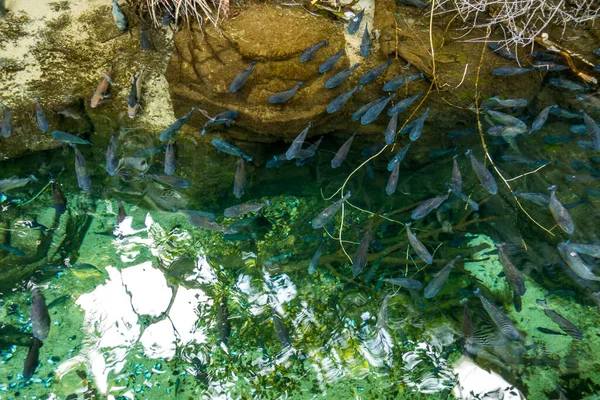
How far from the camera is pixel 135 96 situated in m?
Result: 4.68

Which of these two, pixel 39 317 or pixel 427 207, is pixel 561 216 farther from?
pixel 39 317

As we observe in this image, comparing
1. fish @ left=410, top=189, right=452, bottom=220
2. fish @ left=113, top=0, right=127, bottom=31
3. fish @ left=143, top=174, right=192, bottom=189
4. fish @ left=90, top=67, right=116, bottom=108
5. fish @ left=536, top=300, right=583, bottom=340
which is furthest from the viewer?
fish @ left=113, top=0, right=127, bottom=31

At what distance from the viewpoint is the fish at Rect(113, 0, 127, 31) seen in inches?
189

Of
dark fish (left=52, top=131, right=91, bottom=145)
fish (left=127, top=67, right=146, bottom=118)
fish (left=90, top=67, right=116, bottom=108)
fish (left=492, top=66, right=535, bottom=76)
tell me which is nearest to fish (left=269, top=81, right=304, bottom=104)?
fish (left=127, top=67, right=146, bottom=118)

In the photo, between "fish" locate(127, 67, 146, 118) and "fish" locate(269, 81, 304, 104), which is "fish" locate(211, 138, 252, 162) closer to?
"fish" locate(269, 81, 304, 104)

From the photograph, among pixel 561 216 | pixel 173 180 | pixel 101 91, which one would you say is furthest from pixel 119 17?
pixel 561 216

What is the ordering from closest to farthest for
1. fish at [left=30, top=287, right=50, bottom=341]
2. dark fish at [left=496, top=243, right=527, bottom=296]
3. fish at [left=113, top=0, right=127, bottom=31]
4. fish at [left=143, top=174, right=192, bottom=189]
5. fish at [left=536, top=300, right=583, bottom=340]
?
fish at [left=30, top=287, right=50, bottom=341] → dark fish at [left=496, top=243, right=527, bottom=296] → fish at [left=536, top=300, right=583, bottom=340] → fish at [left=143, top=174, right=192, bottom=189] → fish at [left=113, top=0, right=127, bottom=31]

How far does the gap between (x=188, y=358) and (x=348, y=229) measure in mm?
1805

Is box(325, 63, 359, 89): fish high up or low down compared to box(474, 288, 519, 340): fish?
up

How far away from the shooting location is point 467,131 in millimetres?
4750

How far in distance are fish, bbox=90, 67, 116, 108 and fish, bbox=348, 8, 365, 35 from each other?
2.26 m

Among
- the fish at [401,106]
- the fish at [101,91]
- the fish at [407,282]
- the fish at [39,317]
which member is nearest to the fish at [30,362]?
the fish at [39,317]

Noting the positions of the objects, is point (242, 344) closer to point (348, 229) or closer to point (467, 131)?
point (348, 229)

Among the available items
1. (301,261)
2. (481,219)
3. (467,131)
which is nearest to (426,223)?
(481,219)
